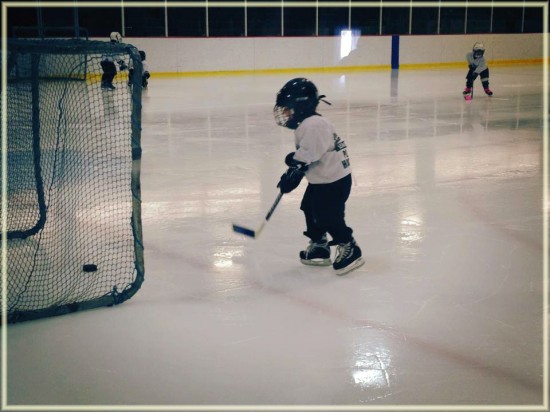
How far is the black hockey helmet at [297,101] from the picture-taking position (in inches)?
138

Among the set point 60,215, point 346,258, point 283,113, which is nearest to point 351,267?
point 346,258

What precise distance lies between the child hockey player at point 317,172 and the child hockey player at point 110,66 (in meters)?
0.81

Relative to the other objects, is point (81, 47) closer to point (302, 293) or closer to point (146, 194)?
point (302, 293)

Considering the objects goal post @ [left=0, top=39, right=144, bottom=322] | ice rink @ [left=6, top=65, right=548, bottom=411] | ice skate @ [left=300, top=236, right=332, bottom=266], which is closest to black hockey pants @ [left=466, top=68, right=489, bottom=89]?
ice rink @ [left=6, top=65, right=548, bottom=411]

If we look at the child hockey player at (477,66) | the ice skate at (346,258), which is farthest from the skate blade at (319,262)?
the child hockey player at (477,66)

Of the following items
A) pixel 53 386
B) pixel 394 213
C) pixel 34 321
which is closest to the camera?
pixel 53 386

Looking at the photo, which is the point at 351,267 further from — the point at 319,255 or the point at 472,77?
the point at 472,77

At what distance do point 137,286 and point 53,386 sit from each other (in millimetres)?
881

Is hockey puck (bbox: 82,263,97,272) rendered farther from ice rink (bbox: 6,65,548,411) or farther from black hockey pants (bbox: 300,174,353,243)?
black hockey pants (bbox: 300,174,353,243)

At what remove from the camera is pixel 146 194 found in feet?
17.8

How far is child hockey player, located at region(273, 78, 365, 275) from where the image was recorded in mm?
3471

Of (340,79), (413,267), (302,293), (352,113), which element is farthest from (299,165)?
(340,79)

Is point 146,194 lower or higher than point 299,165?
lower

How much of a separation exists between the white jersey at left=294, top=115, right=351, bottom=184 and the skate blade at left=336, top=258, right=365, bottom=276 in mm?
436
